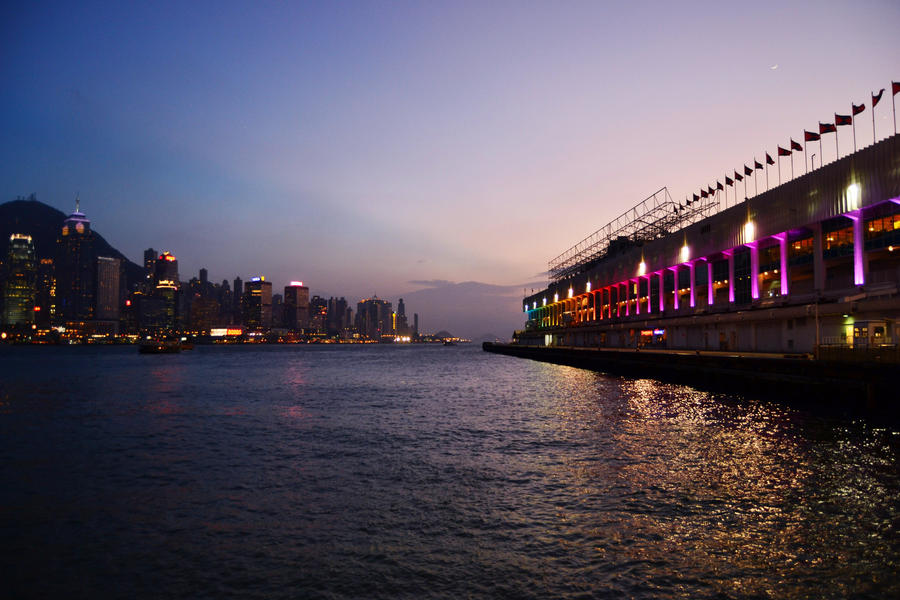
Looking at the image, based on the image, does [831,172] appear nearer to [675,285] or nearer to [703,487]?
[675,285]

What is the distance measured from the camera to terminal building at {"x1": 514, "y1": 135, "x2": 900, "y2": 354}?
4678 centimetres

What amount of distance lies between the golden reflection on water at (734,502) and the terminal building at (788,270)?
17976 mm

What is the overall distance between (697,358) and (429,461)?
37.7 metres

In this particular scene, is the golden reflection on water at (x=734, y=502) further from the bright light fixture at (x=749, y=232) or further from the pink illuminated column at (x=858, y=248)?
→ the bright light fixture at (x=749, y=232)

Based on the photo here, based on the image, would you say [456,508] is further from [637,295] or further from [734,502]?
[637,295]

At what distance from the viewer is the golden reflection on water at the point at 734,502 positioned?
10.7m

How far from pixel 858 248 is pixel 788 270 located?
34.8 ft

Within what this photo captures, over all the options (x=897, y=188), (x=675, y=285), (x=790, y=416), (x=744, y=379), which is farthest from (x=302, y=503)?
(x=675, y=285)

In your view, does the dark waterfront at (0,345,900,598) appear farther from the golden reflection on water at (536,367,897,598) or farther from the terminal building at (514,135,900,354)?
the terminal building at (514,135,900,354)

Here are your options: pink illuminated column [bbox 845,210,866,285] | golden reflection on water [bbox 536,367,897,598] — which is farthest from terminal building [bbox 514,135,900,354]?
golden reflection on water [bbox 536,367,897,598]

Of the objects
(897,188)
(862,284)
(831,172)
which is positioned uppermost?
(831,172)

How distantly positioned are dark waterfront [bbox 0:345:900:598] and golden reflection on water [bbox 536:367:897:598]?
74 mm

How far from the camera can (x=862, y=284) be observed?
4888cm

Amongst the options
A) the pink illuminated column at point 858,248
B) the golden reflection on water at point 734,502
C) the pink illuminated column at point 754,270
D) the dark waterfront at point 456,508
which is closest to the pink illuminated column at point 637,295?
the pink illuminated column at point 754,270
